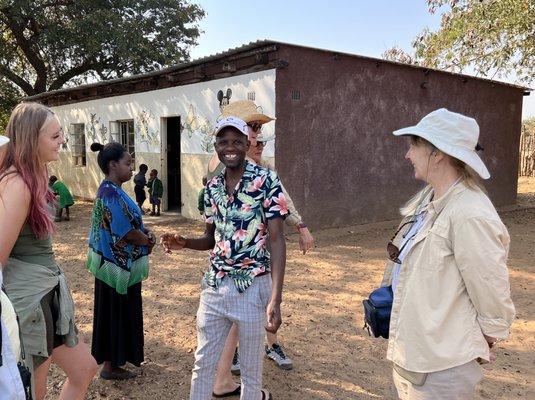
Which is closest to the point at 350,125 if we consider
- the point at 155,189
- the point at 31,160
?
the point at 155,189

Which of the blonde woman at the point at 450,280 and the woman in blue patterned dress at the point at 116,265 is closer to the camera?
the blonde woman at the point at 450,280

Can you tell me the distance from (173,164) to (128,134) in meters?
1.69

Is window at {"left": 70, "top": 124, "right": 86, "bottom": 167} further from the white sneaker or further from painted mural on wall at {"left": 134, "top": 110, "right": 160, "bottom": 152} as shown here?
the white sneaker

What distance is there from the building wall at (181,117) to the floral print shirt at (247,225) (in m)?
5.92

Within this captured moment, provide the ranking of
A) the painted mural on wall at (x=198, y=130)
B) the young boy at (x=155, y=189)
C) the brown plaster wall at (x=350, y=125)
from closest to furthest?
the brown plaster wall at (x=350, y=125)
the painted mural on wall at (x=198, y=130)
the young boy at (x=155, y=189)

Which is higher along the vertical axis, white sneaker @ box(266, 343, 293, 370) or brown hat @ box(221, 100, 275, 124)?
brown hat @ box(221, 100, 275, 124)

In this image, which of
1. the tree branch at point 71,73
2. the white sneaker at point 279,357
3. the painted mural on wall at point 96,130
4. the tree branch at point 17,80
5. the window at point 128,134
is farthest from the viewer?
the tree branch at point 71,73

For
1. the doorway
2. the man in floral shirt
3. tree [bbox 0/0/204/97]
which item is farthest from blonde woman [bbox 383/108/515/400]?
tree [bbox 0/0/204/97]

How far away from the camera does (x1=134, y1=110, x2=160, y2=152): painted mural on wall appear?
1135 centimetres

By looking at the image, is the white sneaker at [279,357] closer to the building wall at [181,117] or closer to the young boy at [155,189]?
the building wall at [181,117]

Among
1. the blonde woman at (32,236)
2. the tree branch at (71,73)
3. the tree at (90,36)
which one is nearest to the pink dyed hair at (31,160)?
the blonde woman at (32,236)

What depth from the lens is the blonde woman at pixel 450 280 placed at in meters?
1.76

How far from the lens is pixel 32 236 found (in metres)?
2.04

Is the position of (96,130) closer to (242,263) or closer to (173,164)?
(173,164)
